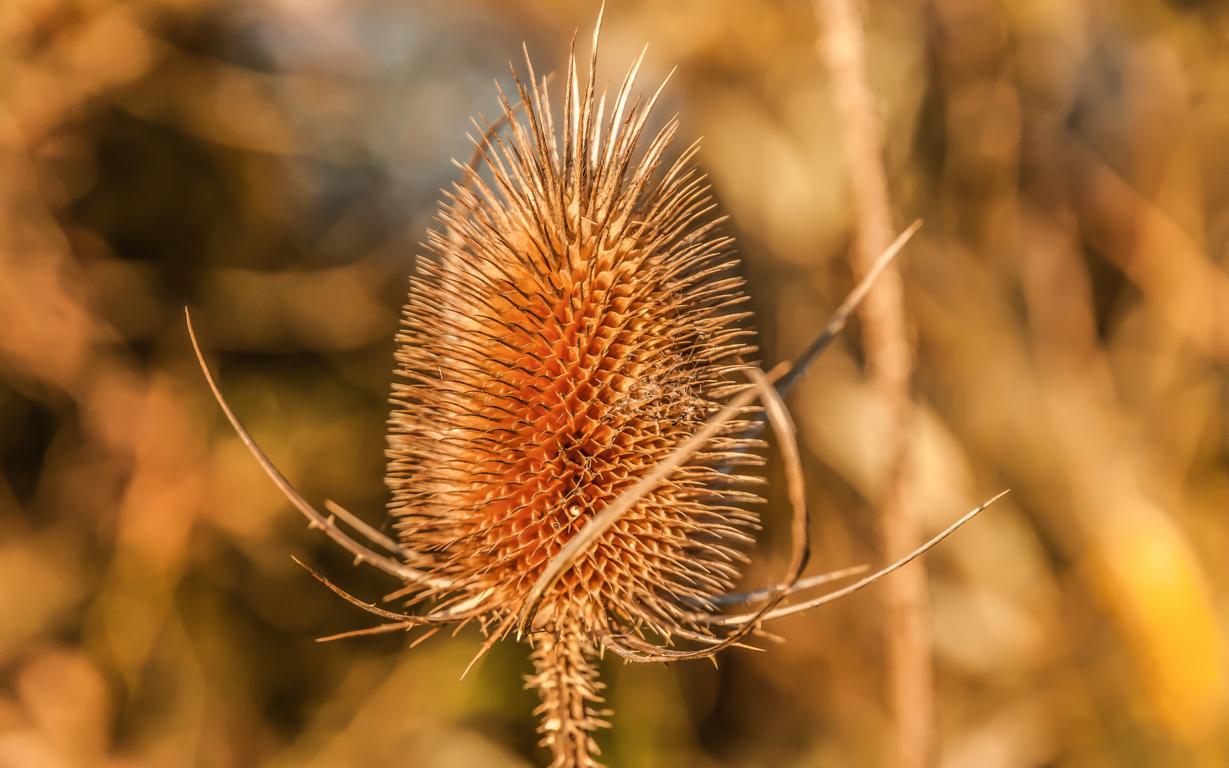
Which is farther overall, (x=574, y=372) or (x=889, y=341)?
(x=889, y=341)

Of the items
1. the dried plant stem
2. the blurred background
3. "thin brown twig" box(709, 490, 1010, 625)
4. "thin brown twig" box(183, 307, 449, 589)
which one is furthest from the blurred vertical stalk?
the blurred background

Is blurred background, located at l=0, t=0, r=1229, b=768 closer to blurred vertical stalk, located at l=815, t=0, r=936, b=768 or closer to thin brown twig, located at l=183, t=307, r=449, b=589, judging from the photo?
blurred vertical stalk, located at l=815, t=0, r=936, b=768

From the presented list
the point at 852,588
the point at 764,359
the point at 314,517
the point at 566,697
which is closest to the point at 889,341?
the point at 852,588

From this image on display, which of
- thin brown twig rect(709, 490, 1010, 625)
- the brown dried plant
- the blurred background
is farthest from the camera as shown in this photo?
the blurred background

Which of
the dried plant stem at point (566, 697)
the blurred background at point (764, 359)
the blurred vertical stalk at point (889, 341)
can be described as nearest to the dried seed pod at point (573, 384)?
the dried plant stem at point (566, 697)

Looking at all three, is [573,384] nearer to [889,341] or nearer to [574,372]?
[574,372]

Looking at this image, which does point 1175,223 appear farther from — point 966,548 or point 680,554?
point 680,554
